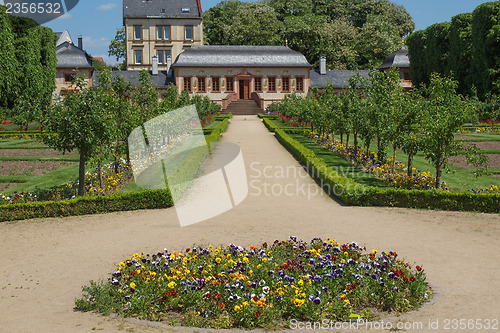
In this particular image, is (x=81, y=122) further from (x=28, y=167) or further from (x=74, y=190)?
(x=28, y=167)

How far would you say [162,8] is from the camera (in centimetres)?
6462

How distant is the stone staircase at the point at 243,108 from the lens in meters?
50.7

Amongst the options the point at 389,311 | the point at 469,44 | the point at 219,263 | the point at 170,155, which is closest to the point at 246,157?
the point at 170,155

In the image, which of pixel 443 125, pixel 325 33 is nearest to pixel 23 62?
pixel 443 125

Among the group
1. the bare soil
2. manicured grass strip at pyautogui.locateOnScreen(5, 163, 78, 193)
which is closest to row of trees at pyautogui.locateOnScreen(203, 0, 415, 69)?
the bare soil

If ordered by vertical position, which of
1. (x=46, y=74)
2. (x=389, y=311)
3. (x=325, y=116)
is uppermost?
(x=46, y=74)

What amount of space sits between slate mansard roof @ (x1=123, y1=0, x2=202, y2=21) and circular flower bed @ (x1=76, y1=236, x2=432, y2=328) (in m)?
60.7

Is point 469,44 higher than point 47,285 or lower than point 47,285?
higher

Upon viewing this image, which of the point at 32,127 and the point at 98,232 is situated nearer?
the point at 98,232

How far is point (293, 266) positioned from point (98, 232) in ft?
17.0

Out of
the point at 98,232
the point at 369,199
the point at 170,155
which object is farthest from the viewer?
the point at 170,155

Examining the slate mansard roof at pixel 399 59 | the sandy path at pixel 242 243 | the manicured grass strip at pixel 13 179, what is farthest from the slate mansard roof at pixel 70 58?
the sandy path at pixel 242 243

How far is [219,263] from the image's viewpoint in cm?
801

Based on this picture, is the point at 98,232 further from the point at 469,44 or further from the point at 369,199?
the point at 469,44
